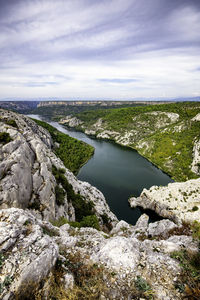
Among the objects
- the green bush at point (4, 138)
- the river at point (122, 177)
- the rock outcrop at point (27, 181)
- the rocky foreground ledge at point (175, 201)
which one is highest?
the green bush at point (4, 138)

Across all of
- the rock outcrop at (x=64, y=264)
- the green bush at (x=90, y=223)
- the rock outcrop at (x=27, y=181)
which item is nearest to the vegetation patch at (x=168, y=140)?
the green bush at (x=90, y=223)

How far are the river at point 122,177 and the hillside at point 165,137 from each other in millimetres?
5952

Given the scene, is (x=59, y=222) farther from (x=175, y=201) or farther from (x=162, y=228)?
(x=175, y=201)

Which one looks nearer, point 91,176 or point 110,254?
point 110,254

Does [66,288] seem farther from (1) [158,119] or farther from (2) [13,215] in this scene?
(1) [158,119]

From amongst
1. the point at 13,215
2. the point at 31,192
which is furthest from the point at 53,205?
the point at 13,215

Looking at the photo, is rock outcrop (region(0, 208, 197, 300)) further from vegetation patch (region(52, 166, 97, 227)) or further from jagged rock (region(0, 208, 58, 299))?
vegetation patch (region(52, 166, 97, 227))

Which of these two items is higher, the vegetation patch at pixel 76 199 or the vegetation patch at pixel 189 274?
the vegetation patch at pixel 189 274

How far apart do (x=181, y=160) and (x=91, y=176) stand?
37.4 m

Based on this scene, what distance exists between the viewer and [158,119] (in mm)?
103062

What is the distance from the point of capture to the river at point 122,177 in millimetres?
34219

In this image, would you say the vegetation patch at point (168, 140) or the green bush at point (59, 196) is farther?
the vegetation patch at point (168, 140)

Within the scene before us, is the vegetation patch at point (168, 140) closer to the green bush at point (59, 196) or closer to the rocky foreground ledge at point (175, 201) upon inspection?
the rocky foreground ledge at point (175, 201)

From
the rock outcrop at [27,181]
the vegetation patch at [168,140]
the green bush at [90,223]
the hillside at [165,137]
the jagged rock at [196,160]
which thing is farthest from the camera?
the vegetation patch at [168,140]
